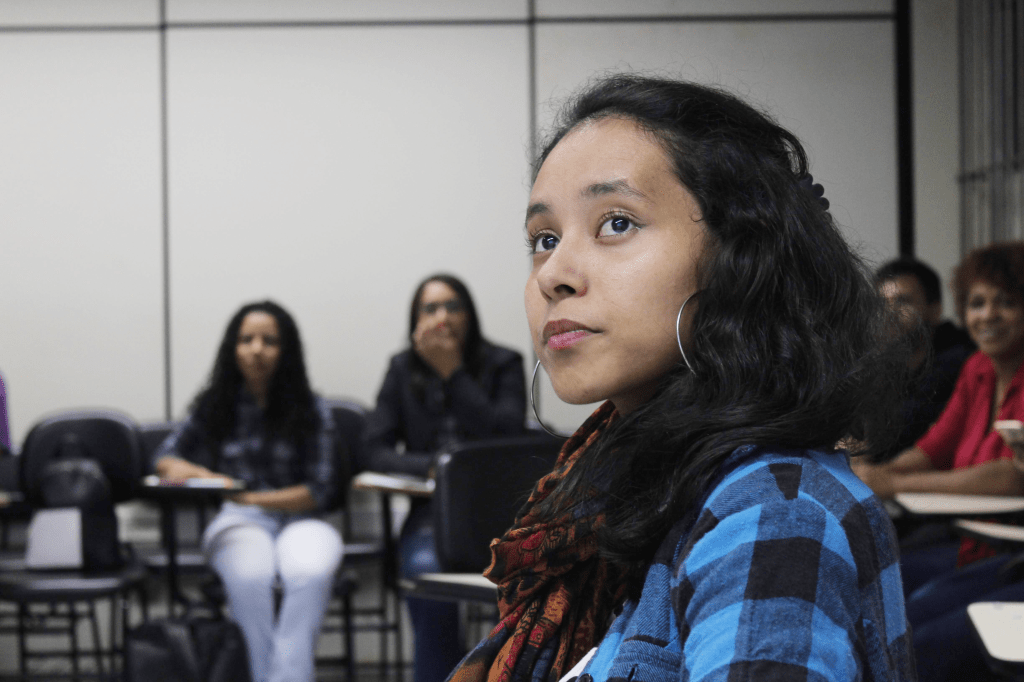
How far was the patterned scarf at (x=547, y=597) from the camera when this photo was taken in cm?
67

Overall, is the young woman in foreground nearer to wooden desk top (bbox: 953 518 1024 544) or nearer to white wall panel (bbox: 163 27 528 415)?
wooden desk top (bbox: 953 518 1024 544)

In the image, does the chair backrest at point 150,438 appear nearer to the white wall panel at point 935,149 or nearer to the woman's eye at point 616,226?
the woman's eye at point 616,226

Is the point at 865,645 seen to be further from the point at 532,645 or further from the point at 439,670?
the point at 439,670

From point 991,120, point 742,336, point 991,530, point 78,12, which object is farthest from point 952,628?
point 78,12

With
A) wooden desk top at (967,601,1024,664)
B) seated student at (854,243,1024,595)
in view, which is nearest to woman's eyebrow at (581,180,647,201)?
wooden desk top at (967,601,1024,664)

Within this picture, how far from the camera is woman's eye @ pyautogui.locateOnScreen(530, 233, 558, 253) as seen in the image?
69 cm

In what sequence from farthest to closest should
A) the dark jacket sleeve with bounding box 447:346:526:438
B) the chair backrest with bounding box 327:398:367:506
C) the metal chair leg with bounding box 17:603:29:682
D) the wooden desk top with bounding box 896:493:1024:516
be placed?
the chair backrest with bounding box 327:398:367:506 < the metal chair leg with bounding box 17:603:29:682 < the dark jacket sleeve with bounding box 447:346:526:438 < the wooden desk top with bounding box 896:493:1024:516

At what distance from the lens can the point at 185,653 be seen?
7.79ft

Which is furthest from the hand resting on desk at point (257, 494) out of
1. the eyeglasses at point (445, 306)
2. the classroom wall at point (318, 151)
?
the classroom wall at point (318, 151)

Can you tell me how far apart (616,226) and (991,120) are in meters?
3.82

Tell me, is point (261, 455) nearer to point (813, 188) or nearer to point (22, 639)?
point (22, 639)

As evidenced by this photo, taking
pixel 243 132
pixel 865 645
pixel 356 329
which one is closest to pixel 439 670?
pixel 356 329

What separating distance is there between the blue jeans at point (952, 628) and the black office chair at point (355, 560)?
1.76 meters

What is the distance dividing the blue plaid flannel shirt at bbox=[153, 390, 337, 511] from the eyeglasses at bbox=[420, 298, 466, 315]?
551 millimetres
